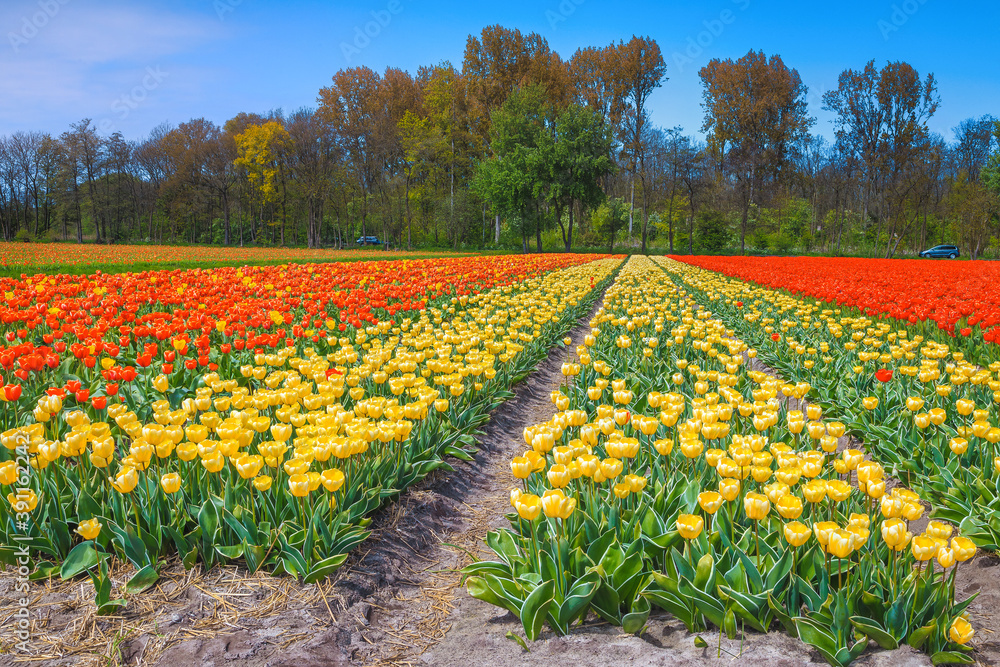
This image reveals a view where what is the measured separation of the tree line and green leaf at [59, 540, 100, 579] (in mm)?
37900

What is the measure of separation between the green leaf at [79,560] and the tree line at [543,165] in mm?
37900

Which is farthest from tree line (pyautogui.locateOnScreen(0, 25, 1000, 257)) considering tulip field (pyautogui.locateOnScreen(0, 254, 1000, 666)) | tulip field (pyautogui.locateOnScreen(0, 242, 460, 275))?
tulip field (pyautogui.locateOnScreen(0, 254, 1000, 666))

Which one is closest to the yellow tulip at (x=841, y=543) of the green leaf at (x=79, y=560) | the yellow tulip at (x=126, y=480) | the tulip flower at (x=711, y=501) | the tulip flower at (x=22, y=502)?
the tulip flower at (x=711, y=501)

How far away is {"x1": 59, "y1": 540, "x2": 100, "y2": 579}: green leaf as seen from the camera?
7.84 feet

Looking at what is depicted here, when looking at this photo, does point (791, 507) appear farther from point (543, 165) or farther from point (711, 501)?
point (543, 165)

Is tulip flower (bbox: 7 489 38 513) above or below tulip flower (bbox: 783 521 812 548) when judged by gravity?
below

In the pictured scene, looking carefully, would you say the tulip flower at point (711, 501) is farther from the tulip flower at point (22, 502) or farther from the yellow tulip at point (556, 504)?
the tulip flower at point (22, 502)

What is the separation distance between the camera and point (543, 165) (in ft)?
129

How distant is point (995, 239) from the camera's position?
1548 inches

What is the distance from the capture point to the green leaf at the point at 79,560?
A: 94.0 inches

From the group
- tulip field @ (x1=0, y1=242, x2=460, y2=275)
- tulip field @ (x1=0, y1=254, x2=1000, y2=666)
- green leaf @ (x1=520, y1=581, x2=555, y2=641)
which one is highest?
tulip field @ (x1=0, y1=242, x2=460, y2=275)

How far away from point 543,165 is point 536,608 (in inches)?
1552

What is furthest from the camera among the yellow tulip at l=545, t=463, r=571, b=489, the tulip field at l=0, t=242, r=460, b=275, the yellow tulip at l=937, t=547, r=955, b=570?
the tulip field at l=0, t=242, r=460, b=275

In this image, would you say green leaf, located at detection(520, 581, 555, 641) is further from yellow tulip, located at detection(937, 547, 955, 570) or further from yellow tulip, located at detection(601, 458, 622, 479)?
yellow tulip, located at detection(937, 547, 955, 570)
